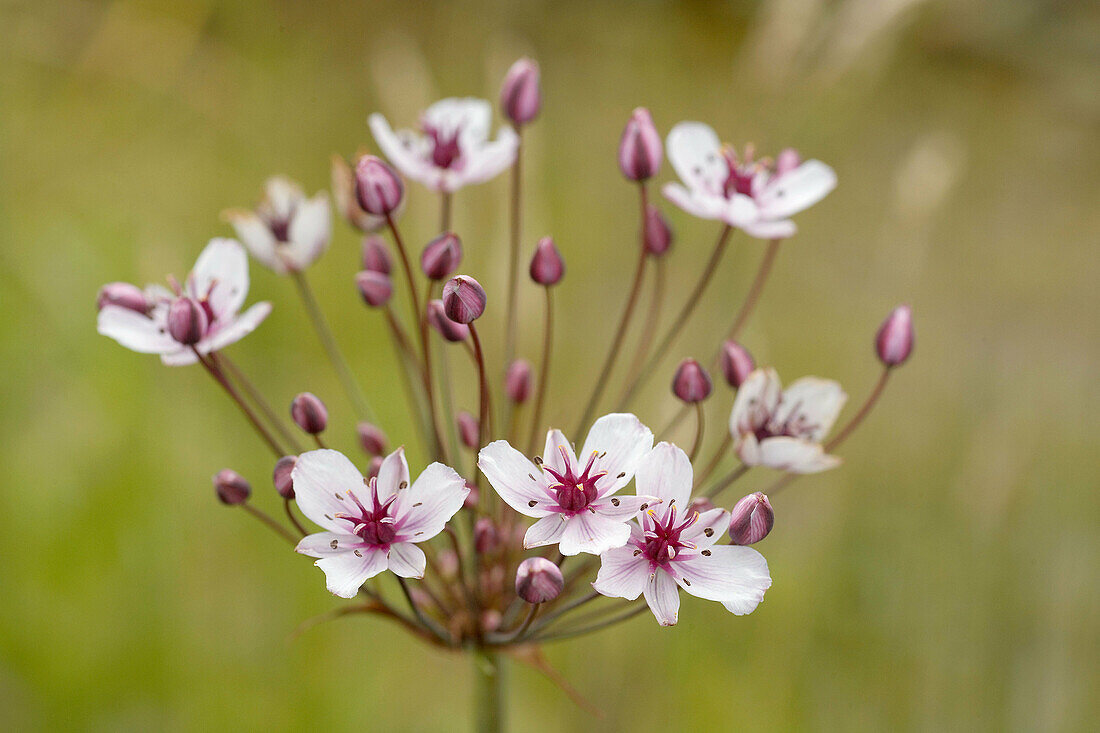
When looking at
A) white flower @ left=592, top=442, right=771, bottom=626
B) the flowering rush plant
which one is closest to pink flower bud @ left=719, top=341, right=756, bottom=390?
the flowering rush plant

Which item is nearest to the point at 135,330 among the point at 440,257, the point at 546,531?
the point at 440,257

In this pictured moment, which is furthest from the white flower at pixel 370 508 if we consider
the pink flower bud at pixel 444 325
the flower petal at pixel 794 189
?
the flower petal at pixel 794 189

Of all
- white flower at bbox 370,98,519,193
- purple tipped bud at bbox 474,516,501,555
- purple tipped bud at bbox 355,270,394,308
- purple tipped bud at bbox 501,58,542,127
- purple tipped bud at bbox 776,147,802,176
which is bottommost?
purple tipped bud at bbox 474,516,501,555

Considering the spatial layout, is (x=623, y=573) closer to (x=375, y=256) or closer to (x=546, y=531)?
(x=546, y=531)

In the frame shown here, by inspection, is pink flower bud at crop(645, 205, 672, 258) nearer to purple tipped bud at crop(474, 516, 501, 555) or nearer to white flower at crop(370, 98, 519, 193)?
white flower at crop(370, 98, 519, 193)

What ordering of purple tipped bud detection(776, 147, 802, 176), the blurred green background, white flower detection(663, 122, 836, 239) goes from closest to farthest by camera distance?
white flower detection(663, 122, 836, 239) < purple tipped bud detection(776, 147, 802, 176) < the blurred green background

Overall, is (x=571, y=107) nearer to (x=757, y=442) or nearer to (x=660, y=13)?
(x=660, y=13)

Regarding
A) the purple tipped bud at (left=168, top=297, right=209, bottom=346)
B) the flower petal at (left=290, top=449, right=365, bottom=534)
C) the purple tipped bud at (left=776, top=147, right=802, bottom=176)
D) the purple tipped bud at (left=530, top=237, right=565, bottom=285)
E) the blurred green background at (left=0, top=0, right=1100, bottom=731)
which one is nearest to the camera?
the flower petal at (left=290, top=449, right=365, bottom=534)

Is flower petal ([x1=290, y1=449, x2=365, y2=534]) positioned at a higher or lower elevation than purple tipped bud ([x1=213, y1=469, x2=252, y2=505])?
higher
